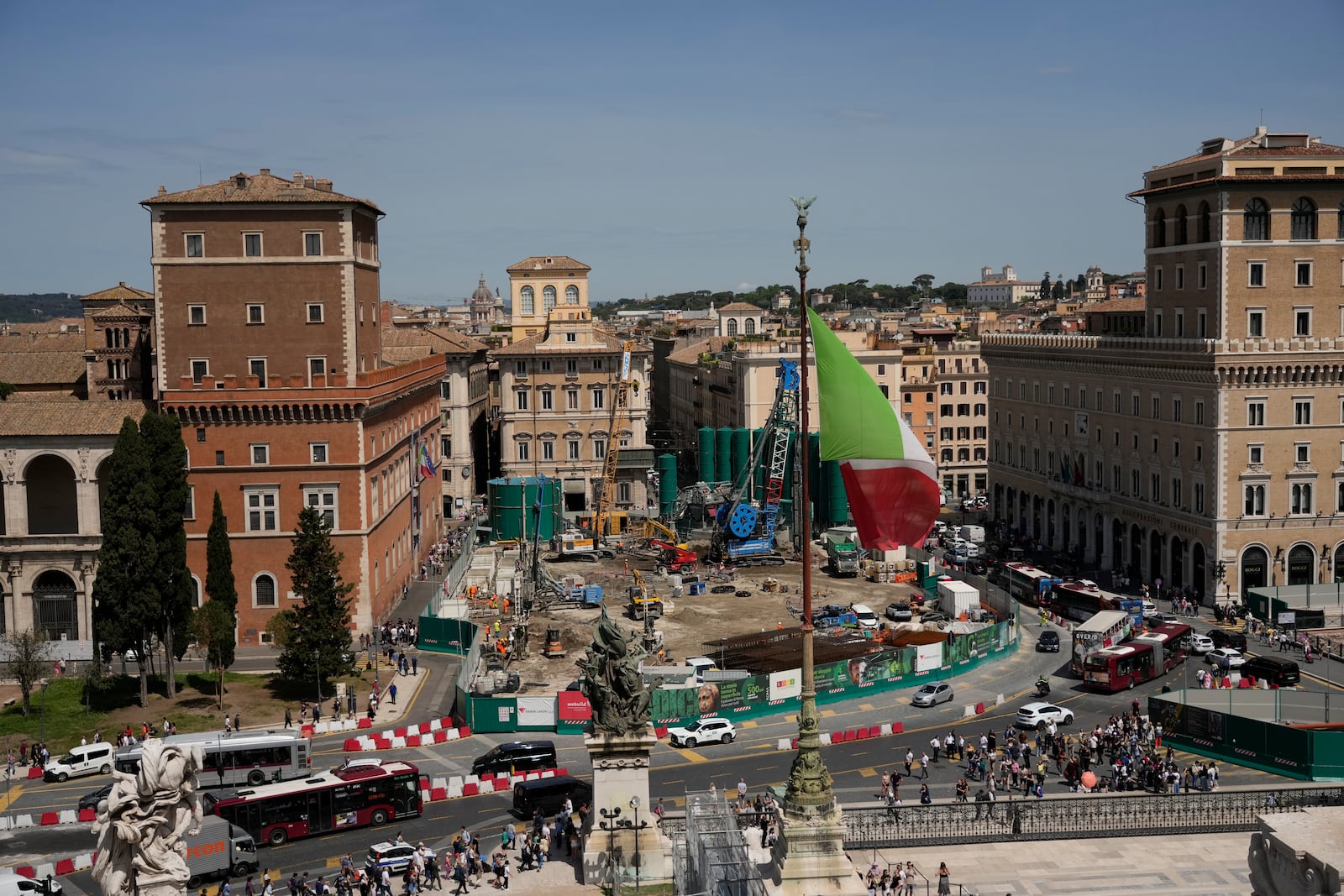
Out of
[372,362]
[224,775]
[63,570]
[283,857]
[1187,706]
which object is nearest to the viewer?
[283,857]

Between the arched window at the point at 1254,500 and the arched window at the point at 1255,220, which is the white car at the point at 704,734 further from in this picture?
the arched window at the point at 1255,220

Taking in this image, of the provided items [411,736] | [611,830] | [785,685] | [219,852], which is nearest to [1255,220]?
[785,685]

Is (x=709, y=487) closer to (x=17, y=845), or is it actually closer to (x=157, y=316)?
(x=157, y=316)

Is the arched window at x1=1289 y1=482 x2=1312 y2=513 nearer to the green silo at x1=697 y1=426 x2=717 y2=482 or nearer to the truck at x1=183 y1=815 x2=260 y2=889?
the green silo at x1=697 y1=426 x2=717 y2=482

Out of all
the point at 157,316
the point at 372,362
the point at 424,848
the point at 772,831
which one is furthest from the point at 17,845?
the point at 372,362

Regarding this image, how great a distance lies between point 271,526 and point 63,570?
9.03 metres

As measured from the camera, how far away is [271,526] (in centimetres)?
6406

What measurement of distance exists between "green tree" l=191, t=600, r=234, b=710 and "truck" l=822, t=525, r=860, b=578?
38290mm

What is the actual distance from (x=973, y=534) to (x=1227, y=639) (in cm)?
3168

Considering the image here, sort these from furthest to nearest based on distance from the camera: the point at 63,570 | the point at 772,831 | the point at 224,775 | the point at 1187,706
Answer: the point at 63,570 < the point at 1187,706 < the point at 224,775 < the point at 772,831

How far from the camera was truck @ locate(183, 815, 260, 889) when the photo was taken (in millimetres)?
36625

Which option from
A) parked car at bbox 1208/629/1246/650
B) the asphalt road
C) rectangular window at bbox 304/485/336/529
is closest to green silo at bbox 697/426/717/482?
rectangular window at bbox 304/485/336/529

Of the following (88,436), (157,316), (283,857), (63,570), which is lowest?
(283,857)

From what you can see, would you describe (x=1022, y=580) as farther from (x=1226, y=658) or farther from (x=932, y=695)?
(x=932, y=695)
